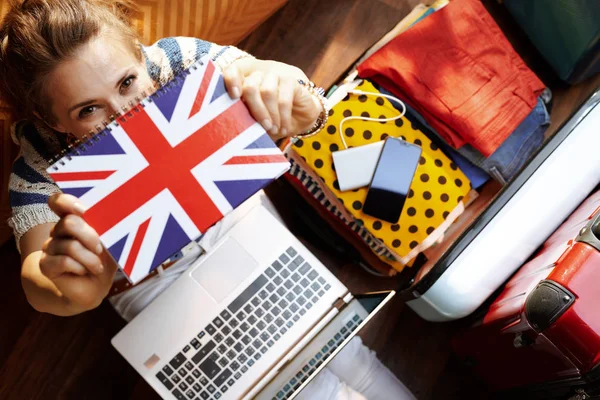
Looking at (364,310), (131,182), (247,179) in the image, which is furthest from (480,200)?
(131,182)

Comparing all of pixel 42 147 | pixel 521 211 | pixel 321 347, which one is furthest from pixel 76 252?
pixel 521 211

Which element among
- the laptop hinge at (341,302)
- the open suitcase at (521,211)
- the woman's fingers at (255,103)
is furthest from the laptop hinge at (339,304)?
the woman's fingers at (255,103)

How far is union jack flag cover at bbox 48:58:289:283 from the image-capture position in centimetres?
57

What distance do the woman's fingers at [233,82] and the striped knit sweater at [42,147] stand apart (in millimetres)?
284

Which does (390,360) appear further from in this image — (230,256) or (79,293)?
(79,293)

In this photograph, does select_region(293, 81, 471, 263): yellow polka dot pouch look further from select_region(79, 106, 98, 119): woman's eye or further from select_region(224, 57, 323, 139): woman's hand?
select_region(79, 106, 98, 119): woman's eye

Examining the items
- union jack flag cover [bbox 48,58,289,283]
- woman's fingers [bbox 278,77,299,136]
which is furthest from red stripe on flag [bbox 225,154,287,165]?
woman's fingers [bbox 278,77,299,136]

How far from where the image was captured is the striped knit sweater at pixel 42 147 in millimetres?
831

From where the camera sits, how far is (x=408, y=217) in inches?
45.4

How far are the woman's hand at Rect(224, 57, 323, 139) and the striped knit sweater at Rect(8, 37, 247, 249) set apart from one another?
5.0 inches

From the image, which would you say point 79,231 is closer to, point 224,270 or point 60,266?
point 60,266

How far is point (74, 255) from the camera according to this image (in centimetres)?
59

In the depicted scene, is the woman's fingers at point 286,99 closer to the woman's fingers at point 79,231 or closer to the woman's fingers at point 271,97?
the woman's fingers at point 271,97

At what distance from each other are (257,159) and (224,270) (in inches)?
16.6
